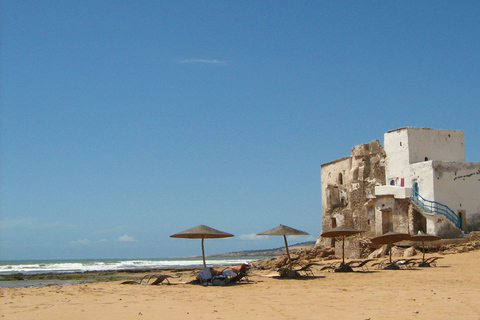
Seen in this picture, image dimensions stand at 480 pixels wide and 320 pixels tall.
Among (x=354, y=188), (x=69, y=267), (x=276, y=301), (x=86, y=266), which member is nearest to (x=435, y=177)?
(x=354, y=188)

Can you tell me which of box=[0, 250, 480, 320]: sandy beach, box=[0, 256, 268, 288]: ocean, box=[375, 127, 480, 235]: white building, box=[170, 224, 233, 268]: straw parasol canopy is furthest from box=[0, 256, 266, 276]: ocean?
box=[0, 250, 480, 320]: sandy beach

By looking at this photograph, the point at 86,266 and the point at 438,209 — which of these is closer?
the point at 438,209

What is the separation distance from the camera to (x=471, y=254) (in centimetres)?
2367

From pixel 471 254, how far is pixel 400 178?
28.4 ft

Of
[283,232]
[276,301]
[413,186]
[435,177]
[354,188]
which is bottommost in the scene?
[276,301]

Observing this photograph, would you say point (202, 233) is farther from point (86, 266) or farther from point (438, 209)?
point (86, 266)

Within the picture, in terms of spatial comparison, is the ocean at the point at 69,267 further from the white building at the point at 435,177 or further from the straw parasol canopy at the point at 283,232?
the white building at the point at 435,177

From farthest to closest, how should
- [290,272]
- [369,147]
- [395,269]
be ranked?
[369,147] → [395,269] → [290,272]

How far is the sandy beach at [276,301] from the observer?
9.56 meters

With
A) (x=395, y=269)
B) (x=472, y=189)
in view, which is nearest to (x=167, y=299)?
(x=395, y=269)

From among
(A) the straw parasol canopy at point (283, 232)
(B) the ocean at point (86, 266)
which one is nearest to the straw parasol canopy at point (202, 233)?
(A) the straw parasol canopy at point (283, 232)

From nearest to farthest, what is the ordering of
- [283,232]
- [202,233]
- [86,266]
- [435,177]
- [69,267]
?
1. [202,233]
2. [283,232]
3. [435,177]
4. [69,267]
5. [86,266]

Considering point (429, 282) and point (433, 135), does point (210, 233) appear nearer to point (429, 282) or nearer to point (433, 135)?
point (429, 282)

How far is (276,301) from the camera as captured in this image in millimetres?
11352
